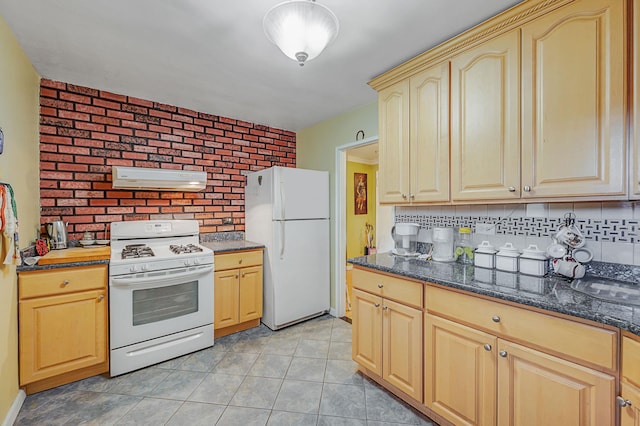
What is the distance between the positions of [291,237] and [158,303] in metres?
1.34

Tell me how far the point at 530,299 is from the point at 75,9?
2685mm

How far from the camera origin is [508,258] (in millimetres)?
1708

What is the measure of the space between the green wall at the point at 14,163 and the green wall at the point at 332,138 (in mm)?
2571

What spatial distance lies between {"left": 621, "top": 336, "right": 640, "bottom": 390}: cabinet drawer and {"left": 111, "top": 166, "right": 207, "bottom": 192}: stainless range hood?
2.91 m

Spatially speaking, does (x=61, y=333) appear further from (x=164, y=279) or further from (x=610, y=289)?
(x=610, y=289)

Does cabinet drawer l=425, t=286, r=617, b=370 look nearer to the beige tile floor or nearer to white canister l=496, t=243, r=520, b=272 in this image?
white canister l=496, t=243, r=520, b=272

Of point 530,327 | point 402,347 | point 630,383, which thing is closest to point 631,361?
point 630,383

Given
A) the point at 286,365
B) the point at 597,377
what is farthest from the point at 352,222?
the point at 597,377

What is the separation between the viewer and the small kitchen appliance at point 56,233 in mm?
2316

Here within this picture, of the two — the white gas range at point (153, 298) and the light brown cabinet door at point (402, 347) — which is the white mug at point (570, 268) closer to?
the light brown cabinet door at point (402, 347)

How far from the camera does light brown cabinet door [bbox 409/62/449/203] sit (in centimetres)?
189

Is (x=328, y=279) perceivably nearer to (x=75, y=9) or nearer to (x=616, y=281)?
(x=616, y=281)

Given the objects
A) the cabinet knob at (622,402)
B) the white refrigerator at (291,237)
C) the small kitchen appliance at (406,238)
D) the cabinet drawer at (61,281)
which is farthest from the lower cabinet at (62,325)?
the cabinet knob at (622,402)

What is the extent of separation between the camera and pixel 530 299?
1.23 metres
